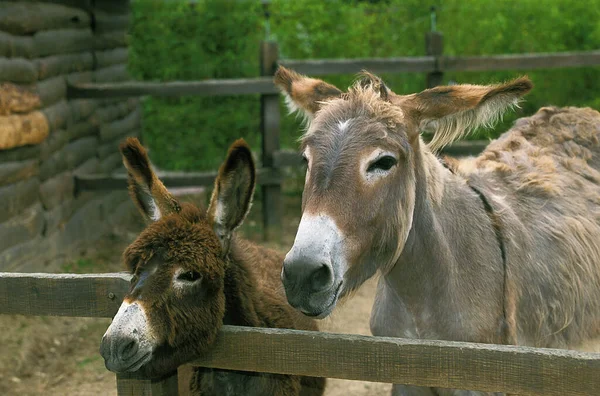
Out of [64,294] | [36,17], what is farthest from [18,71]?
[64,294]

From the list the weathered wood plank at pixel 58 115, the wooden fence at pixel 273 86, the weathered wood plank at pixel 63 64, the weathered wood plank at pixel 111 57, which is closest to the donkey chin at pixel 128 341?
the weathered wood plank at pixel 58 115

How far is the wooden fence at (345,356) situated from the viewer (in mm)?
2232

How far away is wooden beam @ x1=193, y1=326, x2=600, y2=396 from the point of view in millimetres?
2217

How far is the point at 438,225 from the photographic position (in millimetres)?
3234

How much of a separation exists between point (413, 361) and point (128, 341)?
3.18ft

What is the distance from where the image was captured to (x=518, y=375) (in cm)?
226

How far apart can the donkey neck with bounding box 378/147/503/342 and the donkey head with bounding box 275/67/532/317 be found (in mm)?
149

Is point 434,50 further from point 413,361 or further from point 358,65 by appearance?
point 413,361

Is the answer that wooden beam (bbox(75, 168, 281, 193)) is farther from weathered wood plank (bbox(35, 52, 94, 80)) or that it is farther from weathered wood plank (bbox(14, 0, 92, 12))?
weathered wood plank (bbox(14, 0, 92, 12))

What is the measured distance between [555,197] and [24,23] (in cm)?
536

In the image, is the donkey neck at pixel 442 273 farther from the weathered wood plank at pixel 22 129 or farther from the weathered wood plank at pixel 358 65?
the weathered wood plank at pixel 358 65

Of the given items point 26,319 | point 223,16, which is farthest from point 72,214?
point 223,16

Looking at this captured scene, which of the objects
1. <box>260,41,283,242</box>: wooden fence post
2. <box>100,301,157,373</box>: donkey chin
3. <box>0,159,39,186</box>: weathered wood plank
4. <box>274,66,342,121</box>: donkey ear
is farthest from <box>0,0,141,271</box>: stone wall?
<box>100,301,157,373</box>: donkey chin

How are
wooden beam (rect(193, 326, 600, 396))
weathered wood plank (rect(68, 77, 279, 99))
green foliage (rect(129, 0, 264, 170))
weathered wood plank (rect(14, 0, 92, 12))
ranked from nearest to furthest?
wooden beam (rect(193, 326, 600, 396)), weathered wood plank (rect(14, 0, 92, 12)), weathered wood plank (rect(68, 77, 279, 99)), green foliage (rect(129, 0, 264, 170))
